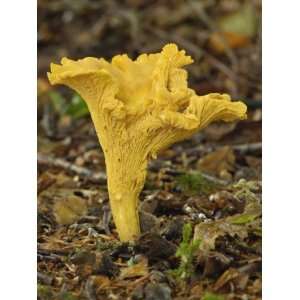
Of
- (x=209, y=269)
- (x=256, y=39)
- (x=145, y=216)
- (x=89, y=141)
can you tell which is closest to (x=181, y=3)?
(x=256, y=39)

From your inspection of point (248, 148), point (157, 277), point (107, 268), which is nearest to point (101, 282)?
point (107, 268)

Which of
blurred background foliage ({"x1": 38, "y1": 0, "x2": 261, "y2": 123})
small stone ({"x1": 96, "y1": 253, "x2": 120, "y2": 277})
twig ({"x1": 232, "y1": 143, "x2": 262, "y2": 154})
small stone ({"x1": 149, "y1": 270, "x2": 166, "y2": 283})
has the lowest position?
small stone ({"x1": 149, "y1": 270, "x2": 166, "y2": 283})

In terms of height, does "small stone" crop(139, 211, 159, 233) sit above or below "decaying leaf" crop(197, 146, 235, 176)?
below

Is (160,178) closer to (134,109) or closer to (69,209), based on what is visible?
(69,209)

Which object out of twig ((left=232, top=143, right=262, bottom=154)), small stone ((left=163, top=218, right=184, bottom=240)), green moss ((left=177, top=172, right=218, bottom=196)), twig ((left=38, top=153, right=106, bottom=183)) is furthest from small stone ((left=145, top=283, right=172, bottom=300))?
twig ((left=232, top=143, right=262, bottom=154))

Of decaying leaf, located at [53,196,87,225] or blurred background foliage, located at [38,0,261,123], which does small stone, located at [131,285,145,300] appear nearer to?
decaying leaf, located at [53,196,87,225]
